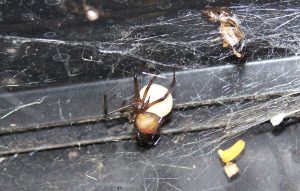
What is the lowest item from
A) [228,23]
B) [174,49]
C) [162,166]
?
[162,166]

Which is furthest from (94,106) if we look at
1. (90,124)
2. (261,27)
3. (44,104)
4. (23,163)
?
(261,27)

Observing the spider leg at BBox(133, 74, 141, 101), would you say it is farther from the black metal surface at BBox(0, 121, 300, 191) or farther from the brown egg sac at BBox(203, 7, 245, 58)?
the brown egg sac at BBox(203, 7, 245, 58)

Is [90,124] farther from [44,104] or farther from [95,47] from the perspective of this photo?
[95,47]

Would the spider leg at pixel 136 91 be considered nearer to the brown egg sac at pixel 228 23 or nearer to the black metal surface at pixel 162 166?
the black metal surface at pixel 162 166

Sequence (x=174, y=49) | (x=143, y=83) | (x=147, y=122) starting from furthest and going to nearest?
1. (x=143, y=83)
2. (x=174, y=49)
3. (x=147, y=122)

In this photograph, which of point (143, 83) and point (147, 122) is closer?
point (147, 122)

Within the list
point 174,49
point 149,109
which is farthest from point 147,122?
point 174,49

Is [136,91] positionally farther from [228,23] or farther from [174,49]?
[228,23]

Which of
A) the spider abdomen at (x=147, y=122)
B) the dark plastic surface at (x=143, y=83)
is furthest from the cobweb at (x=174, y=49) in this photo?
A: the spider abdomen at (x=147, y=122)
